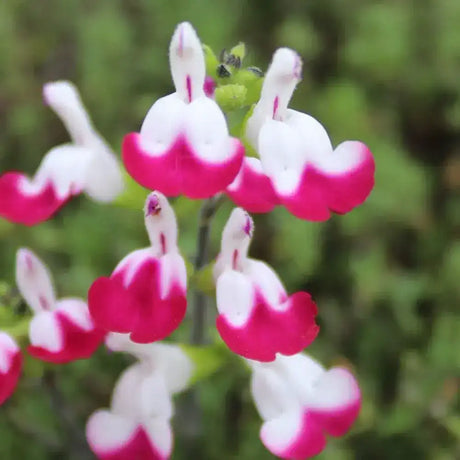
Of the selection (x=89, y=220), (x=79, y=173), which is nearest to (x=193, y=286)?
(x=79, y=173)

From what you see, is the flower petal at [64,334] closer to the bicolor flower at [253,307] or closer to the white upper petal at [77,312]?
the white upper petal at [77,312]

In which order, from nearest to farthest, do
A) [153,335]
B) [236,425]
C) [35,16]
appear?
[153,335]
[236,425]
[35,16]

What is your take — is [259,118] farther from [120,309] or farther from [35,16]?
[35,16]

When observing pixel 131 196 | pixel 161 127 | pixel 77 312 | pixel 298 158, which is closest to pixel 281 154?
pixel 298 158

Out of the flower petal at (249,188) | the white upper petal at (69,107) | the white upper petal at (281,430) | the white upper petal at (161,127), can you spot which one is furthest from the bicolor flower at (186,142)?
the white upper petal at (281,430)

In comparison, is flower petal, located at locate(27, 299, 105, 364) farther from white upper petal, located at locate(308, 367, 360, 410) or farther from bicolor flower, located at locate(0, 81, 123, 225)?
white upper petal, located at locate(308, 367, 360, 410)

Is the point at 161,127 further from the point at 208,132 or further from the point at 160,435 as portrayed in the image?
the point at 160,435

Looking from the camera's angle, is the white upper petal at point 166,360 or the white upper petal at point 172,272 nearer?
the white upper petal at point 172,272
